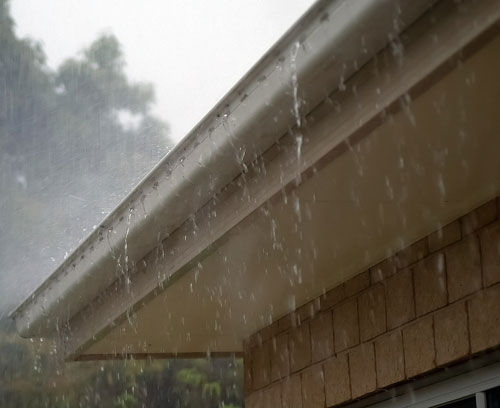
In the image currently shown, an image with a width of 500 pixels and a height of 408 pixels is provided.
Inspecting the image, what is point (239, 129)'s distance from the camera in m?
3.23

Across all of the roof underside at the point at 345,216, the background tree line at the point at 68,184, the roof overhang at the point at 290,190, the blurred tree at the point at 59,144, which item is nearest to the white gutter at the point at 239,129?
the roof overhang at the point at 290,190

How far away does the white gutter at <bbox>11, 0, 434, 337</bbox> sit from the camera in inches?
106

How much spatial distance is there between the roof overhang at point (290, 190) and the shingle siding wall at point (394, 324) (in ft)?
0.27

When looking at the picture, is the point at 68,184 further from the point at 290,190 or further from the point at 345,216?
the point at 290,190

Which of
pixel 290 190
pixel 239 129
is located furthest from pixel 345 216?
pixel 239 129

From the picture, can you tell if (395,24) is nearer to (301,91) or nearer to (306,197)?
(301,91)

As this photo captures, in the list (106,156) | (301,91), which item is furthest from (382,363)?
(106,156)

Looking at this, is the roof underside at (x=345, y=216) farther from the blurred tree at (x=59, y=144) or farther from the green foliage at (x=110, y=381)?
the blurred tree at (x=59, y=144)

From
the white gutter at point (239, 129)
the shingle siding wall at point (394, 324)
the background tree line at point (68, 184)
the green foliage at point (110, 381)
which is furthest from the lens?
the background tree line at point (68, 184)

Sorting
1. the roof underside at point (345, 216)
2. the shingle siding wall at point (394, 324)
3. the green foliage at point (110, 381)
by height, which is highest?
the green foliage at point (110, 381)

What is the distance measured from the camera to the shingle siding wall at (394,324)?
368 cm

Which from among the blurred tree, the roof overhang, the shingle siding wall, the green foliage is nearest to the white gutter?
the roof overhang

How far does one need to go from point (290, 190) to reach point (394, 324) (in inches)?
38.0

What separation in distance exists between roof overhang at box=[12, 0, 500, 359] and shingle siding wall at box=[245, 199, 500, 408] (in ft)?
0.27
